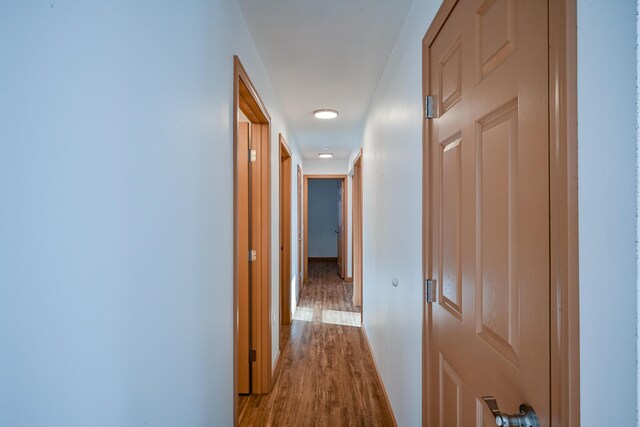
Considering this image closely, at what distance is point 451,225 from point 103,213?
106 centimetres

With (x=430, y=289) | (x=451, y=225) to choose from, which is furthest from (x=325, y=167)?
(x=451, y=225)

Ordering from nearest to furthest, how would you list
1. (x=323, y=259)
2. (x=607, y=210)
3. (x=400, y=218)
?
(x=607, y=210) < (x=400, y=218) < (x=323, y=259)

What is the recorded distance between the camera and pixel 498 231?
0.97 meters

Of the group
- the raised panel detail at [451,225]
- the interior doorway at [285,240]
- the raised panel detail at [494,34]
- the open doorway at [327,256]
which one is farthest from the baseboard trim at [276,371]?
the raised panel detail at [494,34]

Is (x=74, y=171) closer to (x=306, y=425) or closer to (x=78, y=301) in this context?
(x=78, y=301)

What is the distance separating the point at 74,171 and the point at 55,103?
0.11 metres

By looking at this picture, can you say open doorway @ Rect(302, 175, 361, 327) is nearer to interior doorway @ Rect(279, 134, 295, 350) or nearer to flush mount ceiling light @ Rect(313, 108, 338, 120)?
interior doorway @ Rect(279, 134, 295, 350)

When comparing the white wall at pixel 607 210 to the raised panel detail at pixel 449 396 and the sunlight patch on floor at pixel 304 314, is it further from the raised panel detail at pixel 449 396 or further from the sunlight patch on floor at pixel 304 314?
the sunlight patch on floor at pixel 304 314

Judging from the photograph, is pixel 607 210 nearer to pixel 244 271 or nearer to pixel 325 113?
pixel 244 271

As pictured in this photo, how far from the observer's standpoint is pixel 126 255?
0.82 m

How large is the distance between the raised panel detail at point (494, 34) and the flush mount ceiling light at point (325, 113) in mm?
2750

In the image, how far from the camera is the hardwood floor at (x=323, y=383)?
2.50m

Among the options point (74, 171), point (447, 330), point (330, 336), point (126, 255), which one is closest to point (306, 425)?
point (447, 330)

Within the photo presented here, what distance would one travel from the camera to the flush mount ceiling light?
3.78 metres
